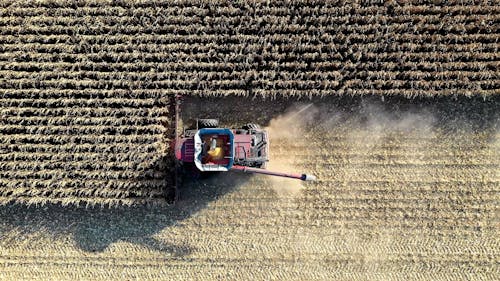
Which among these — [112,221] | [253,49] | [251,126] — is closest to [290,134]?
[251,126]

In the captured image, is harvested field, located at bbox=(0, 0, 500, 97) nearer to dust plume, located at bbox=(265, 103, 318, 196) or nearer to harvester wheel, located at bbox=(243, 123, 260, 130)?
dust plume, located at bbox=(265, 103, 318, 196)

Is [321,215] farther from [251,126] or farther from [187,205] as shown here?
[187,205]

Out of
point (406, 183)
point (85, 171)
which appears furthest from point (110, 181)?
point (406, 183)

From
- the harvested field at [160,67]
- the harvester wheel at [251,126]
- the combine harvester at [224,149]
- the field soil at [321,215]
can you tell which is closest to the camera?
the combine harvester at [224,149]

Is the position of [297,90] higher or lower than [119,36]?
lower

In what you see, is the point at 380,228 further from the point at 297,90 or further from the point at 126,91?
the point at 126,91

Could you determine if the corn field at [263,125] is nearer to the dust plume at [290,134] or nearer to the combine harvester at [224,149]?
the dust plume at [290,134]

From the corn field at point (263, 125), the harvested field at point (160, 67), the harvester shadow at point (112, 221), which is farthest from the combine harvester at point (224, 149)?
the harvester shadow at point (112, 221)
